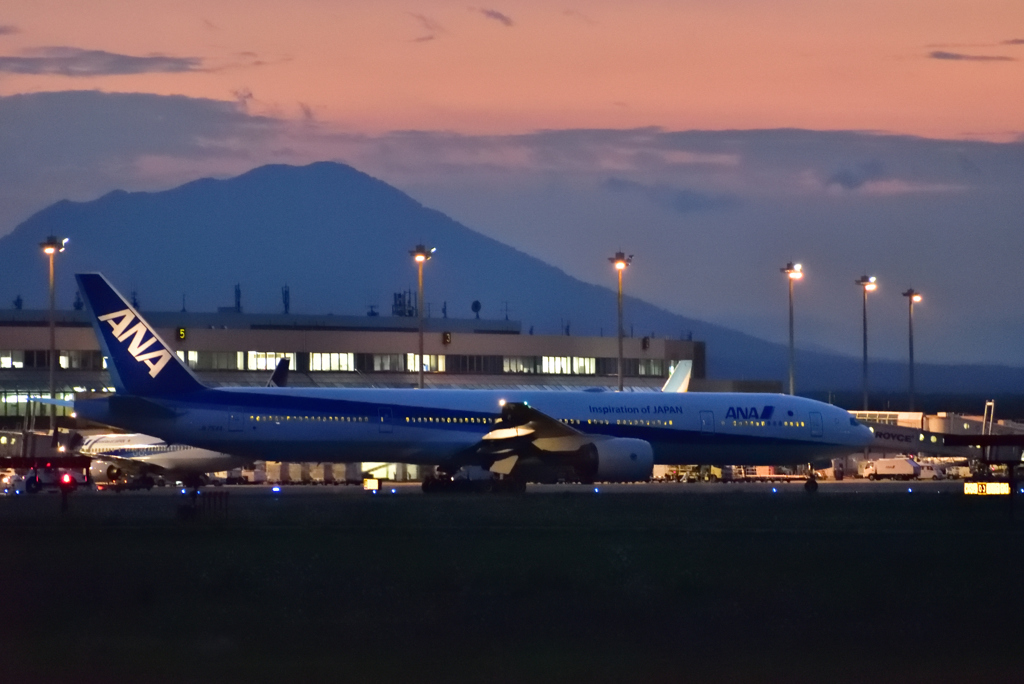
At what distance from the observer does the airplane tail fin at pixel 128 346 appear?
159ft

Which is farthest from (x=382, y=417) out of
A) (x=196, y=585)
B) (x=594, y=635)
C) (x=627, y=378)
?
(x=627, y=378)

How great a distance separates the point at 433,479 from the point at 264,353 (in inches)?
1759

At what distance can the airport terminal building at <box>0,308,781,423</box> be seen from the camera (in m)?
90.7

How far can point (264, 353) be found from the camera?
93562mm

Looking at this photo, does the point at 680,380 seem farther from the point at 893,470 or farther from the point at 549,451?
the point at 549,451

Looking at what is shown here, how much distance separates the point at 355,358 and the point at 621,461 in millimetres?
49046

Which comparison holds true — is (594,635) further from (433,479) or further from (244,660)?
(433,479)

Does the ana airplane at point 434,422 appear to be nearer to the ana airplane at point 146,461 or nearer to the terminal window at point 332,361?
the ana airplane at point 146,461

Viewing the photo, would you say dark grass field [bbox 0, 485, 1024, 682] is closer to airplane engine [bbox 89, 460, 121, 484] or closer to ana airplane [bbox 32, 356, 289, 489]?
ana airplane [bbox 32, 356, 289, 489]

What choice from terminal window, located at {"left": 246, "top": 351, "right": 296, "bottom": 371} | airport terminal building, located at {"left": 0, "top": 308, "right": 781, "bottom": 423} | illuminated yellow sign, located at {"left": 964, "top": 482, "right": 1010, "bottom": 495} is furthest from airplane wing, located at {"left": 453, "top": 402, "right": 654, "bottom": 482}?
terminal window, located at {"left": 246, "top": 351, "right": 296, "bottom": 371}

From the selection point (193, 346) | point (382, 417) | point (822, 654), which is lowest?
point (822, 654)

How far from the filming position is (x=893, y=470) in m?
69.3

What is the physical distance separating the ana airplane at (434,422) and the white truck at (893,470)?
17440 millimetres

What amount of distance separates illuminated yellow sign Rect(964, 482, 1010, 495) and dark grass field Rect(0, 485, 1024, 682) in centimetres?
941
